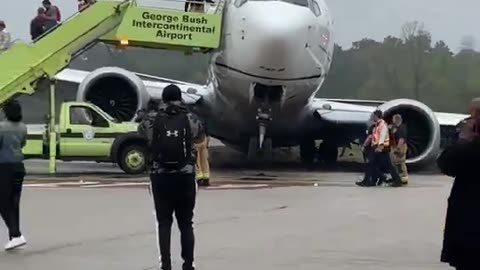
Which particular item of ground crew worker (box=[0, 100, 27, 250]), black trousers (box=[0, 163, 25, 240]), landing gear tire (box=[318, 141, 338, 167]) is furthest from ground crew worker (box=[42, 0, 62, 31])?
black trousers (box=[0, 163, 25, 240])

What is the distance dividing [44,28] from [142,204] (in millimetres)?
9516

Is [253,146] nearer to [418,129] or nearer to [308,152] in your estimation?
[308,152]

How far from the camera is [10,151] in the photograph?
11.0m

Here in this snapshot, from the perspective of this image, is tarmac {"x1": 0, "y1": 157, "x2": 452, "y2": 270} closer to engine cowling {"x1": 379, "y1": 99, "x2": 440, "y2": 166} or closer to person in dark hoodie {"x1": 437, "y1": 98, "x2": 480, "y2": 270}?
person in dark hoodie {"x1": 437, "y1": 98, "x2": 480, "y2": 270}

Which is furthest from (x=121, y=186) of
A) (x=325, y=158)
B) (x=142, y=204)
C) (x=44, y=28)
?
(x=325, y=158)

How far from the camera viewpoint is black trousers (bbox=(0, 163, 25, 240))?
10867 mm

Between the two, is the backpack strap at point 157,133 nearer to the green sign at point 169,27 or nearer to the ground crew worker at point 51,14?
the green sign at point 169,27

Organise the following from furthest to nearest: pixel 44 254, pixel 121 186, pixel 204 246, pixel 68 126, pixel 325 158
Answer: pixel 325 158 < pixel 68 126 < pixel 121 186 < pixel 204 246 < pixel 44 254

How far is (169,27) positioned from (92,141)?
3.28 m

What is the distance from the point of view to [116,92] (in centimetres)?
2655

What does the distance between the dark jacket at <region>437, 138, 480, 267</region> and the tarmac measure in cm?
303

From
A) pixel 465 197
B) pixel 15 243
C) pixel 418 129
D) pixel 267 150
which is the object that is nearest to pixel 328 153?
pixel 267 150

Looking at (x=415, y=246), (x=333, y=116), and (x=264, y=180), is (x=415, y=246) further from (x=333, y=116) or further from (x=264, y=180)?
(x=333, y=116)

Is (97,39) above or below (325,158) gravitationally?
above
